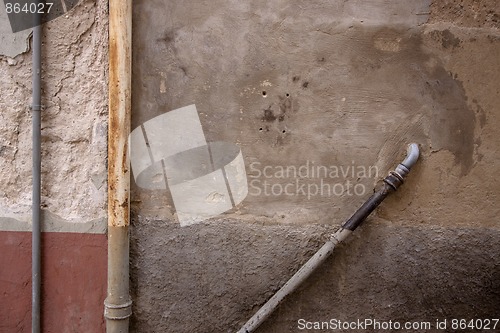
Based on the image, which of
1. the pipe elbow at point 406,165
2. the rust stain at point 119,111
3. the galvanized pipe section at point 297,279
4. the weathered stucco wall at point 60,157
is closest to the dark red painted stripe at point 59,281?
the weathered stucco wall at point 60,157

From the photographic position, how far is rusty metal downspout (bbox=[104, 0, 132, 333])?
2320 mm

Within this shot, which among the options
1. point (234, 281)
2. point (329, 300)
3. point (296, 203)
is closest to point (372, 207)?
point (296, 203)

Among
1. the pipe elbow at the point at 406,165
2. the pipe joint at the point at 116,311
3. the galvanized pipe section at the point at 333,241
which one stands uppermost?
the pipe elbow at the point at 406,165

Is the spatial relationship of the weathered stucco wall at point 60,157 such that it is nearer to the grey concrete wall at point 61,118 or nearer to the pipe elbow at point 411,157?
the grey concrete wall at point 61,118

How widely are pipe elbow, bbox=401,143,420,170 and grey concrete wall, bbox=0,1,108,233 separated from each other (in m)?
1.49

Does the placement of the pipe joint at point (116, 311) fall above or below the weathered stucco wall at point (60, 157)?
below

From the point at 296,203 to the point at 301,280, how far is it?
1.24ft

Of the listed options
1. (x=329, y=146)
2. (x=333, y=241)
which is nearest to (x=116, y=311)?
(x=333, y=241)

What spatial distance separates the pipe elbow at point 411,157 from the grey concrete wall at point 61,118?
149 cm

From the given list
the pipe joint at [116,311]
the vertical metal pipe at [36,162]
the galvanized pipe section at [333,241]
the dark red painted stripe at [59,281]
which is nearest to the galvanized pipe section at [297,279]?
the galvanized pipe section at [333,241]

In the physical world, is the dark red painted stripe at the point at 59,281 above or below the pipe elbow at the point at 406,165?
below

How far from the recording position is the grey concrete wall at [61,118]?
2.39 meters

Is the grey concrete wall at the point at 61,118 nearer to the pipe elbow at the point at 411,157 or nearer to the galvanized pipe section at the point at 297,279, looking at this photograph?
the galvanized pipe section at the point at 297,279

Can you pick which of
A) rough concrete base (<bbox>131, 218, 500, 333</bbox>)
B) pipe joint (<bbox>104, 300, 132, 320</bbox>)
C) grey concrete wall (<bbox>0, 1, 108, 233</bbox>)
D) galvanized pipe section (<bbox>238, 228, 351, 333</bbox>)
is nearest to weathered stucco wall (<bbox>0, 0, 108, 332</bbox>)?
grey concrete wall (<bbox>0, 1, 108, 233</bbox>)
